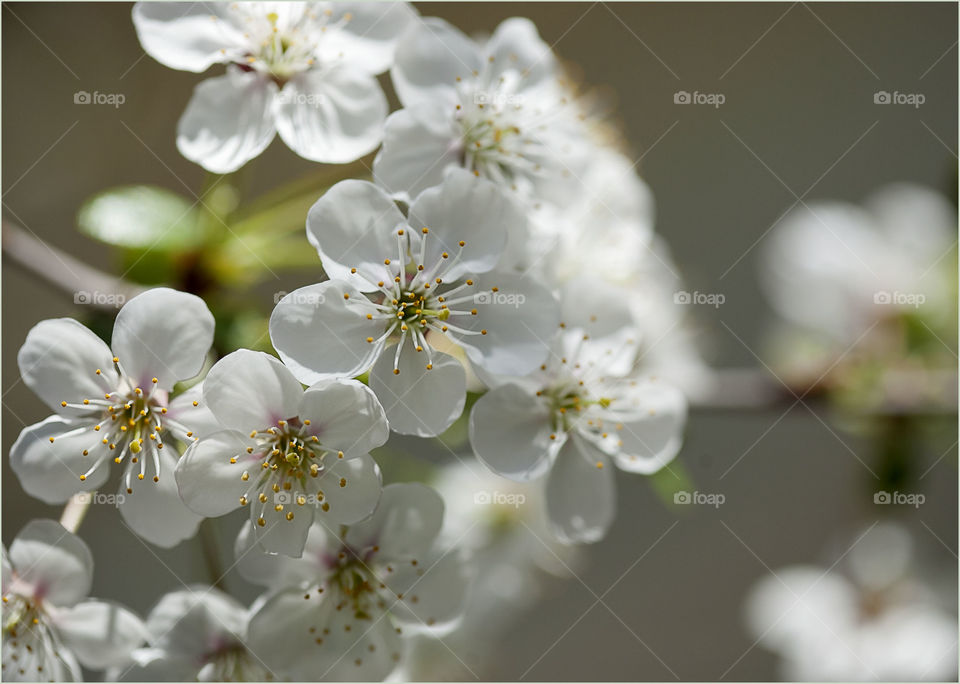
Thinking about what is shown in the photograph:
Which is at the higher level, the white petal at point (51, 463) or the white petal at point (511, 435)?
the white petal at point (511, 435)

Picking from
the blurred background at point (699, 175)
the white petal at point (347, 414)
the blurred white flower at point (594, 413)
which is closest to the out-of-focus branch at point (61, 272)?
the white petal at point (347, 414)

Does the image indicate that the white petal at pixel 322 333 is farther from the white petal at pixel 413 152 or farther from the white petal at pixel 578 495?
the white petal at pixel 578 495

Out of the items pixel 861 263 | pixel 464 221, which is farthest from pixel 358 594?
pixel 861 263

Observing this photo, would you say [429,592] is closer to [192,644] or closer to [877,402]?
[192,644]

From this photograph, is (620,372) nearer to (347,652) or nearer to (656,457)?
(656,457)

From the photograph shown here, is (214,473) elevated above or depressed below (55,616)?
above

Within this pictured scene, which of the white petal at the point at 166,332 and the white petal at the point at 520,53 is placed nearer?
the white petal at the point at 166,332

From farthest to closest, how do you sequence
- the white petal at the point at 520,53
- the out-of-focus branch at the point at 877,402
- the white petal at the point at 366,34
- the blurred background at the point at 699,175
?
1. the blurred background at the point at 699,175
2. the out-of-focus branch at the point at 877,402
3. the white petal at the point at 520,53
4. the white petal at the point at 366,34
